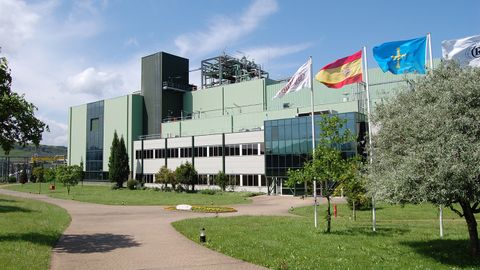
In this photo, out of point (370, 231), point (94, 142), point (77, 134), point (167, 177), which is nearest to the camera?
point (370, 231)

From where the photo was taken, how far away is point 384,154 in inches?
531

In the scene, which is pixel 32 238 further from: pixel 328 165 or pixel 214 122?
pixel 214 122

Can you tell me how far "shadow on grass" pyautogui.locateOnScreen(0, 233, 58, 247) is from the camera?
16.0 metres

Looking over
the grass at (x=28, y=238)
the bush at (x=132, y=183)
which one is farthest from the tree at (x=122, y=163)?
the grass at (x=28, y=238)

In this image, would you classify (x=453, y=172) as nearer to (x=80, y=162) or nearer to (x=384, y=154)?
(x=384, y=154)

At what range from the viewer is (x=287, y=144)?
50625 mm

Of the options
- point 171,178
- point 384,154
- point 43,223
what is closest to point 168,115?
point 171,178

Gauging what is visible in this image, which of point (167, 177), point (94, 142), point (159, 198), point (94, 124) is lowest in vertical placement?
point (159, 198)

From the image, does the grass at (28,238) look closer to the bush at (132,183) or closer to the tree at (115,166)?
the bush at (132,183)

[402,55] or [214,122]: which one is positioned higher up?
[214,122]

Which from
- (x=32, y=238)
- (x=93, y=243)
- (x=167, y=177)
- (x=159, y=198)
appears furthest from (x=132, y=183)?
(x=93, y=243)

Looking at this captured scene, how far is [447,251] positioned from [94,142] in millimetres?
77611

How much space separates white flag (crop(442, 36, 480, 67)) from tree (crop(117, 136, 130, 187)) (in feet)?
197

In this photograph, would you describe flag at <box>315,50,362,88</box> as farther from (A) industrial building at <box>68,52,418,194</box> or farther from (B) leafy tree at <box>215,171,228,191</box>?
(B) leafy tree at <box>215,171,228,191</box>
